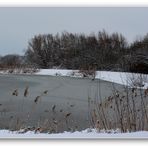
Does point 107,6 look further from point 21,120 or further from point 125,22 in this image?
point 21,120

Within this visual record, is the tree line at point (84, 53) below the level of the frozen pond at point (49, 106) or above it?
→ above

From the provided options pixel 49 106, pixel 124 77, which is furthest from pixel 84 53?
pixel 49 106

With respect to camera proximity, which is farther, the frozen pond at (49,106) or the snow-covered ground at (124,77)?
the frozen pond at (49,106)

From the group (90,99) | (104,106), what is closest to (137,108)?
(104,106)

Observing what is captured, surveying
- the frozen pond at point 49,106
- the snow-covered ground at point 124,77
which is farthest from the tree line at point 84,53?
the frozen pond at point 49,106

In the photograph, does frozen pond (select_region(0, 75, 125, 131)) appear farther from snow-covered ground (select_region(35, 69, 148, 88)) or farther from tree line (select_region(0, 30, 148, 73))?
tree line (select_region(0, 30, 148, 73))

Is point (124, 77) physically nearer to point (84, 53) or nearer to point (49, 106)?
point (84, 53)

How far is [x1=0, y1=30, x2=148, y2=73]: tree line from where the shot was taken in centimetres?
381

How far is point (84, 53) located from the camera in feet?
13.4

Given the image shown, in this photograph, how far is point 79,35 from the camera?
384 cm

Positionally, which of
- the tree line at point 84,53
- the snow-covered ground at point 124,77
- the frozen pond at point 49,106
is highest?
the tree line at point 84,53

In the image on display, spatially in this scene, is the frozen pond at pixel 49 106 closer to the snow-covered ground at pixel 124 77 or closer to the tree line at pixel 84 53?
the snow-covered ground at pixel 124 77

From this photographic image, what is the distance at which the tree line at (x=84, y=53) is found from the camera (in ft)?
12.5

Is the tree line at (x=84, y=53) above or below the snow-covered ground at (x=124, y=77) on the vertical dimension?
above
